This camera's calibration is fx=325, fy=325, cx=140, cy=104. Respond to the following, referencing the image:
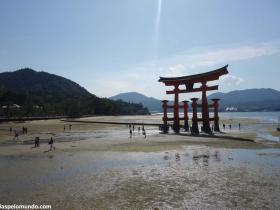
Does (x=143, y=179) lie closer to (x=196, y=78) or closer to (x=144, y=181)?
(x=144, y=181)

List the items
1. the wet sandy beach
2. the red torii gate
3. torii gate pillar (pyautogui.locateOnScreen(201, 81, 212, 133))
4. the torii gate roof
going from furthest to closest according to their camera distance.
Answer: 1. torii gate pillar (pyautogui.locateOnScreen(201, 81, 212, 133))
2. the red torii gate
3. the torii gate roof
4. the wet sandy beach

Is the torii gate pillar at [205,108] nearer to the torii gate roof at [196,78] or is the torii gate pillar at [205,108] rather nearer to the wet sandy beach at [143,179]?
the torii gate roof at [196,78]

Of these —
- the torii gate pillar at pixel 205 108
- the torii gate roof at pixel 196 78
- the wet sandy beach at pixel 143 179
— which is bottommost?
the wet sandy beach at pixel 143 179

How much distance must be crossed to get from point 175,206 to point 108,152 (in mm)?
17011

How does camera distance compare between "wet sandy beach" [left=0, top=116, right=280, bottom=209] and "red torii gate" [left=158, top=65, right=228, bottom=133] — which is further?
"red torii gate" [left=158, top=65, right=228, bottom=133]

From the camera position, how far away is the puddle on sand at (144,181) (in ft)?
46.0

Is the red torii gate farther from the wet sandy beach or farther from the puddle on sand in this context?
the puddle on sand

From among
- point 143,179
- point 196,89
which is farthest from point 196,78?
point 143,179

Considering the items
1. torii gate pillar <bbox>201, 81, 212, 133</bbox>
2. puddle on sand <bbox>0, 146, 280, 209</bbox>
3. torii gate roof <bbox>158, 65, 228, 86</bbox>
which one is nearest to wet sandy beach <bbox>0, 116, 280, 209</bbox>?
puddle on sand <bbox>0, 146, 280, 209</bbox>

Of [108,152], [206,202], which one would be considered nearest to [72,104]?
[108,152]

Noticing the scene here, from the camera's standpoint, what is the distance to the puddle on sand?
14.0 m

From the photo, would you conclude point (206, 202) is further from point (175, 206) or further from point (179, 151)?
point (179, 151)

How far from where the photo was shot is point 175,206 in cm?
1334

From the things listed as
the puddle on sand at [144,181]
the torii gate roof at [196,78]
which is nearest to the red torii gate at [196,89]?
the torii gate roof at [196,78]
